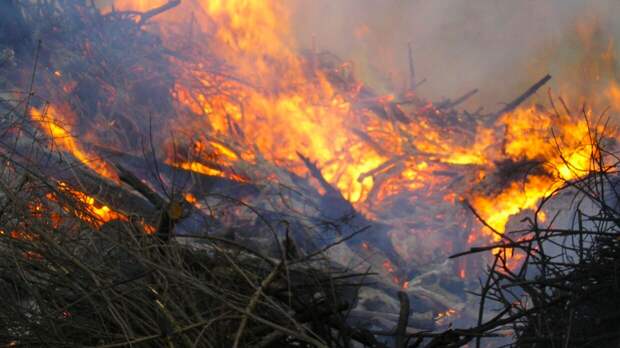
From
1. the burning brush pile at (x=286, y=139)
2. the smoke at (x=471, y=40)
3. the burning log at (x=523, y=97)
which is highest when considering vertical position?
the smoke at (x=471, y=40)

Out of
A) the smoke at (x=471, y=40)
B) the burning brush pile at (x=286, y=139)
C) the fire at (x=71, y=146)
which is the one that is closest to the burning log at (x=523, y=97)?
the burning brush pile at (x=286, y=139)

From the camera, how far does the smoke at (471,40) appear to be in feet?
37.5

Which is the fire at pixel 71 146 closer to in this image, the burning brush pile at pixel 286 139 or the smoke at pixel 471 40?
the burning brush pile at pixel 286 139

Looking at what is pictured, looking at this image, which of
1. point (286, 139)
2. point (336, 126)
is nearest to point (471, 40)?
point (336, 126)

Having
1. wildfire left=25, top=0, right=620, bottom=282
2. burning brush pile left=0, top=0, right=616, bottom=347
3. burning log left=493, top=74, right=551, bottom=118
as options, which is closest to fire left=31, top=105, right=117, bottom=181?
burning brush pile left=0, top=0, right=616, bottom=347

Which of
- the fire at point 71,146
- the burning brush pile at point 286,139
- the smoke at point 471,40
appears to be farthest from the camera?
the smoke at point 471,40

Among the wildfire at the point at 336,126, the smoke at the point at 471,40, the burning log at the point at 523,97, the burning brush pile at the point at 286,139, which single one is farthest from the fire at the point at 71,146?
the burning log at the point at 523,97

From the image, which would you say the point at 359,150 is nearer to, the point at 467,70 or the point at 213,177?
the point at 213,177

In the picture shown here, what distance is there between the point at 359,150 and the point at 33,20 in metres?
6.55

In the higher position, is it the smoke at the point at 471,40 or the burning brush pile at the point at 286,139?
the smoke at the point at 471,40

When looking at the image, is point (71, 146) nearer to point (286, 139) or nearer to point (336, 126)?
point (286, 139)

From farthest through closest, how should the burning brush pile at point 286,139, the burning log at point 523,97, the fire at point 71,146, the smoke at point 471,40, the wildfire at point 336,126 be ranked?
the smoke at point 471,40 < the burning log at point 523,97 < the wildfire at point 336,126 < the burning brush pile at point 286,139 < the fire at point 71,146

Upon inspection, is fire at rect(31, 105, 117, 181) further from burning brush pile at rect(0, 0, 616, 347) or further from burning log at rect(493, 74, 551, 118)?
burning log at rect(493, 74, 551, 118)

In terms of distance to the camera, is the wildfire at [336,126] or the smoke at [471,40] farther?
the smoke at [471,40]
